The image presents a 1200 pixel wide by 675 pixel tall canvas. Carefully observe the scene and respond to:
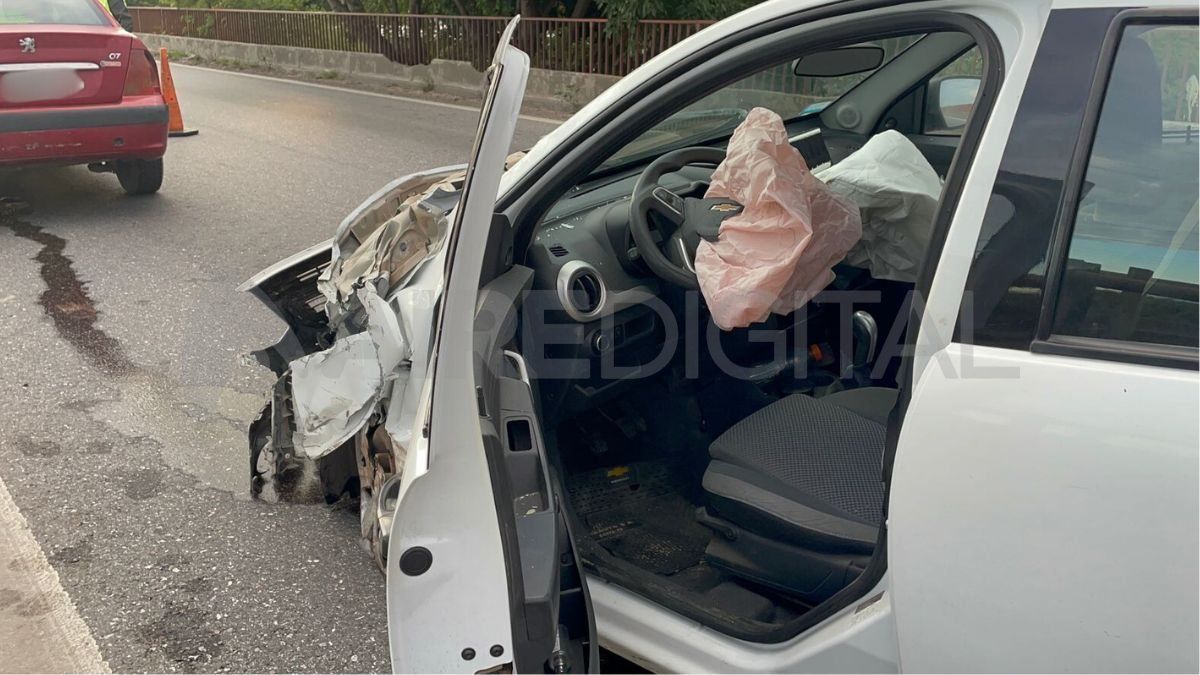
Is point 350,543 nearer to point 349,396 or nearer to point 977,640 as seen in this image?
point 349,396

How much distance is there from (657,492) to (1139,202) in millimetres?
1601

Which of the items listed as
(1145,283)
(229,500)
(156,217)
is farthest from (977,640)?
(156,217)

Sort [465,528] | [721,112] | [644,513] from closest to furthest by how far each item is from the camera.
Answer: [465,528] → [644,513] → [721,112]

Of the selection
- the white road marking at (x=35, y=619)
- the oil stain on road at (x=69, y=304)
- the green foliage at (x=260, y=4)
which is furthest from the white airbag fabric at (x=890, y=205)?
the green foliage at (x=260, y=4)

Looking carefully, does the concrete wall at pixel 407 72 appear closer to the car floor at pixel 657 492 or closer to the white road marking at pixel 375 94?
the white road marking at pixel 375 94

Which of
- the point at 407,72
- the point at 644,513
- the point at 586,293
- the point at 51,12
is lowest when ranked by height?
the point at 644,513

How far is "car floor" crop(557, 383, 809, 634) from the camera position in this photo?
81.2 inches

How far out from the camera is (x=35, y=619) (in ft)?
7.91

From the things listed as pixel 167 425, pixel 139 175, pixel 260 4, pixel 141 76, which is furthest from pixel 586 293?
pixel 260 4

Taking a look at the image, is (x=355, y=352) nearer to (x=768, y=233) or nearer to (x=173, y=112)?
(x=768, y=233)

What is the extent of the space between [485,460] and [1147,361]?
992 mm

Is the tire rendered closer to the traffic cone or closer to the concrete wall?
the traffic cone

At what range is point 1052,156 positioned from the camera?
1.37 metres

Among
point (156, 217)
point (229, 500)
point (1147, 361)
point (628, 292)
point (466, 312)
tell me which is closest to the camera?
point (1147, 361)
